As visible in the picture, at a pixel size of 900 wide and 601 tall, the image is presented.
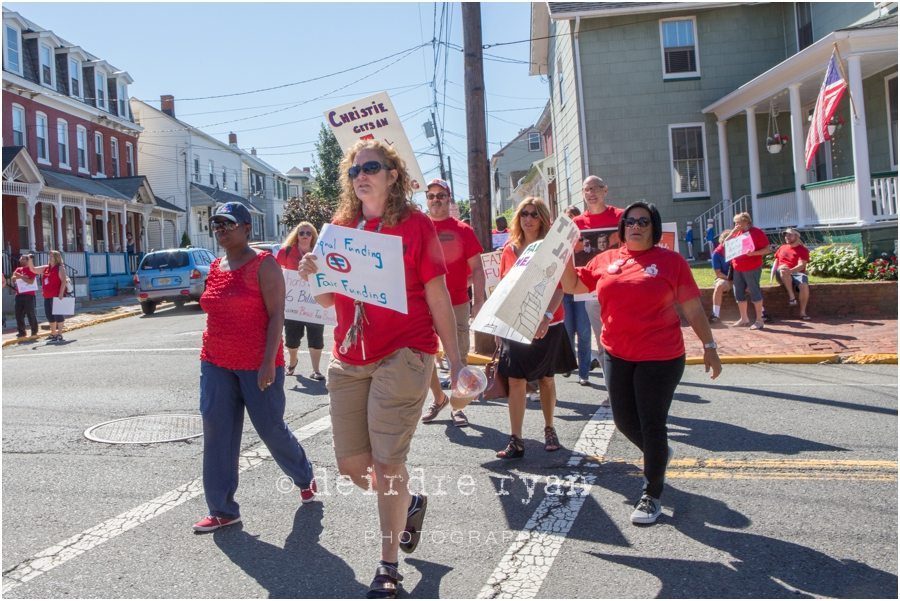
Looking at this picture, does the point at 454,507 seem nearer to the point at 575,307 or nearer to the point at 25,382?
the point at 575,307

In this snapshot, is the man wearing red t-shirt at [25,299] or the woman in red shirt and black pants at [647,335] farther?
the man wearing red t-shirt at [25,299]

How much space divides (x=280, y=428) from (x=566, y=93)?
2023cm

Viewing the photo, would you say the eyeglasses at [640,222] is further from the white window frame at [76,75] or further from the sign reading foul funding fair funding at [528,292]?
the white window frame at [76,75]

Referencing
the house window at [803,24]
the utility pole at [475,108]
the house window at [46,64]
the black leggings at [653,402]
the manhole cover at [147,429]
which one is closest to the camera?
the black leggings at [653,402]

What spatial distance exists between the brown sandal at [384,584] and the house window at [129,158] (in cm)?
3733

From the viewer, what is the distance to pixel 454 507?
15.4ft

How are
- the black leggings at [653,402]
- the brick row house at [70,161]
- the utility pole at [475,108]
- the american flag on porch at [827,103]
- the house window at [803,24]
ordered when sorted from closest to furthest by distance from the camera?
the black leggings at [653,402]
the utility pole at [475,108]
the american flag on porch at [827,103]
the house window at [803,24]
the brick row house at [70,161]

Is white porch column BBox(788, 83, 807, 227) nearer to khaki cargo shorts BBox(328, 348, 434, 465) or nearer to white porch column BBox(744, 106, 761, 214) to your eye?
white porch column BBox(744, 106, 761, 214)

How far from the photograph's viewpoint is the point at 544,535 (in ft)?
13.8

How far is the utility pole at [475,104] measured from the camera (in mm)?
10922

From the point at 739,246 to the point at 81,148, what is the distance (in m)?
28.8

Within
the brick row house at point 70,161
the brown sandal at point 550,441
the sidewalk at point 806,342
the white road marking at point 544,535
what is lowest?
the white road marking at point 544,535

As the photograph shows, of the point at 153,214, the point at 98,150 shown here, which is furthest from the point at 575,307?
the point at 153,214

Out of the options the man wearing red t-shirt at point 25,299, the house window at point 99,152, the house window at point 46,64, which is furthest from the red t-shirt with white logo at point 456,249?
the house window at point 99,152
